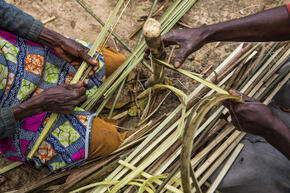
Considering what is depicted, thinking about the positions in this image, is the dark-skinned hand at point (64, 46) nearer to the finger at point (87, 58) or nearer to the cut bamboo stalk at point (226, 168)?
the finger at point (87, 58)

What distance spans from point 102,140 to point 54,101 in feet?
1.15

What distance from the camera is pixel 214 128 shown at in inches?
Answer: 59.8

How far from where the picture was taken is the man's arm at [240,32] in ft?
3.77

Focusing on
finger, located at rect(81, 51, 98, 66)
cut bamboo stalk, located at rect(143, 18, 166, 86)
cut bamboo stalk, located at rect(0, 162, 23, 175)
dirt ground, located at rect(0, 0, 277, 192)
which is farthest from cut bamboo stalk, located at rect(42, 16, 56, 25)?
cut bamboo stalk, located at rect(143, 18, 166, 86)

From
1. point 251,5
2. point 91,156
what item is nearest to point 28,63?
point 91,156

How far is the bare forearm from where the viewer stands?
3.74 feet

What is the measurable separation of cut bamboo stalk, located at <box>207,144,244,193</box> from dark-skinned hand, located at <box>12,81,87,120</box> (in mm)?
861

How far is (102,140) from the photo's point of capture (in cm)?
149

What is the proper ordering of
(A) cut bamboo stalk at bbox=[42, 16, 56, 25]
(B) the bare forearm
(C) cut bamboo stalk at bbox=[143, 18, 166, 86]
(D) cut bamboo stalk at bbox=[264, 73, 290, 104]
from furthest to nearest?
(A) cut bamboo stalk at bbox=[42, 16, 56, 25] → (D) cut bamboo stalk at bbox=[264, 73, 290, 104] → (B) the bare forearm → (C) cut bamboo stalk at bbox=[143, 18, 166, 86]

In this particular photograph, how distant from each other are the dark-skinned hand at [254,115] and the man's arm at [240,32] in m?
0.29

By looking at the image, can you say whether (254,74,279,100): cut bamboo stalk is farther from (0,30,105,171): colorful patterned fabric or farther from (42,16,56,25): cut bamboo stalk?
(42,16,56,25): cut bamboo stalk

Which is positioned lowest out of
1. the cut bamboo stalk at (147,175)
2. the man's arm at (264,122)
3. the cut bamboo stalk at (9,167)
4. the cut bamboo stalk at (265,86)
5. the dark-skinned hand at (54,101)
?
the cut bamboo stalk at (9,167)

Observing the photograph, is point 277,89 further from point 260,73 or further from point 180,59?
point 180,59

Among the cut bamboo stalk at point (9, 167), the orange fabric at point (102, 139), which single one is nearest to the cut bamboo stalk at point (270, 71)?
the orange fabric at point (102, 139)
